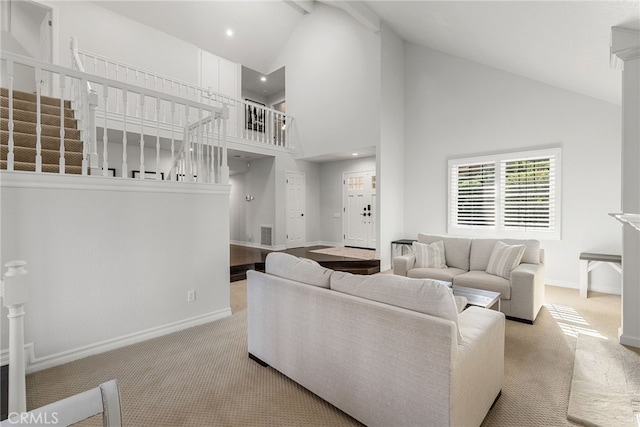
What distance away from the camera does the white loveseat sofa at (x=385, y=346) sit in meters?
1.49

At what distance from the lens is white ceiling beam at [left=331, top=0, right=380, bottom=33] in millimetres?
5352

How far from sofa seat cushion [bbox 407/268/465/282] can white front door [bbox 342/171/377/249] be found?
3.31 metres

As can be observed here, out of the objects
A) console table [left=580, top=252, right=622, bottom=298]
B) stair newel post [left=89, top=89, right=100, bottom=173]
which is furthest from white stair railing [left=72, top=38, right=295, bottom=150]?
console table [left=580, top=252, right=622, bottom=298]

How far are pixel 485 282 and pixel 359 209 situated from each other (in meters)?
4.44

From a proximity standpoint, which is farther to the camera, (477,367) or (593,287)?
(593,287)

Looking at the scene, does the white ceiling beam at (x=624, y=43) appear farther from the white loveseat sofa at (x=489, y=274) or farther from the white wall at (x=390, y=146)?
the white wall at (x=390, y=146)

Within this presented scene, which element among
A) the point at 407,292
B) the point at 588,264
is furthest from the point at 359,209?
the point at 407,292

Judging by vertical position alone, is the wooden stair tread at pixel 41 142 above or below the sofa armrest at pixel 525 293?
above

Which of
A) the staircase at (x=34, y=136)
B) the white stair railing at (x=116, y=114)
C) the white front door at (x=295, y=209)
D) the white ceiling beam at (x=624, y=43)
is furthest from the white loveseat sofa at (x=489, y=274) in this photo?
the staircase at (x=34, y=136)

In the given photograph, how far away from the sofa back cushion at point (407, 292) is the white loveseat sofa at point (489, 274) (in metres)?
2.37

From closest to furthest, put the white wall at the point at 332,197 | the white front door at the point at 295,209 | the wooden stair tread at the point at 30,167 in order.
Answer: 1. the wooden stair tread at the point at 30,167
2. the white front door at the point at 295,209
3. the white wall at the point at 332,197

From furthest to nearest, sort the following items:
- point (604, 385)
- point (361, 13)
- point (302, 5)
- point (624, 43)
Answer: point (302, 5), point (361, 13), point (624, 43), point (604, 385)

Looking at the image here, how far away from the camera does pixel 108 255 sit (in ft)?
9.49

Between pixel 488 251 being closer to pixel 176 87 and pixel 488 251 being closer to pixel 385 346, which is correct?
pixel 385 346
